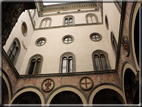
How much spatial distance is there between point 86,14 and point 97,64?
7.49 metres

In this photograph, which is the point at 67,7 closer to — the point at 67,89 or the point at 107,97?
the point at 67,89

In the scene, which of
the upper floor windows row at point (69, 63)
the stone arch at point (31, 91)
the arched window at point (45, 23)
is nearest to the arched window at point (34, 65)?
the upper floor windows row at point (69, 63)

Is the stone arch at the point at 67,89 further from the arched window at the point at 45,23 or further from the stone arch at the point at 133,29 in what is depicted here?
the arched window at the point at 45,23

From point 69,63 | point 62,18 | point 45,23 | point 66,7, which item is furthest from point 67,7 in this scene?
point 69,63

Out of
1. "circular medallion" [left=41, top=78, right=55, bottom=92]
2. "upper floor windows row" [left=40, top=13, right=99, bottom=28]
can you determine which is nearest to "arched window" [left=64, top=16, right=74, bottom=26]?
"upper floor windows row" [left=40, top=13, right=99, bottom=28]

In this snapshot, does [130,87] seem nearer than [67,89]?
Yes

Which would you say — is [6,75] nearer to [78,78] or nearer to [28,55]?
[28,55]

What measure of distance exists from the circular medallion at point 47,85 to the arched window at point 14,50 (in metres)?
2.78

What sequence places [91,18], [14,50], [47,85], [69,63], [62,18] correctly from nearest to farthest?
1. [47,85]
2. [14,50]
3. [69,63]
4. [91,18]
5. [62,18]

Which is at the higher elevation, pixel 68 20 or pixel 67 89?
pixel 68 20

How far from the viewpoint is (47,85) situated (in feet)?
26.2

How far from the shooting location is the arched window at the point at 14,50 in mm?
8680

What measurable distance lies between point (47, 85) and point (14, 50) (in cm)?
369

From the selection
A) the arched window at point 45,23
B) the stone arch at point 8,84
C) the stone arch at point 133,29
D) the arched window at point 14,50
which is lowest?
the stone arch at point 8,84
